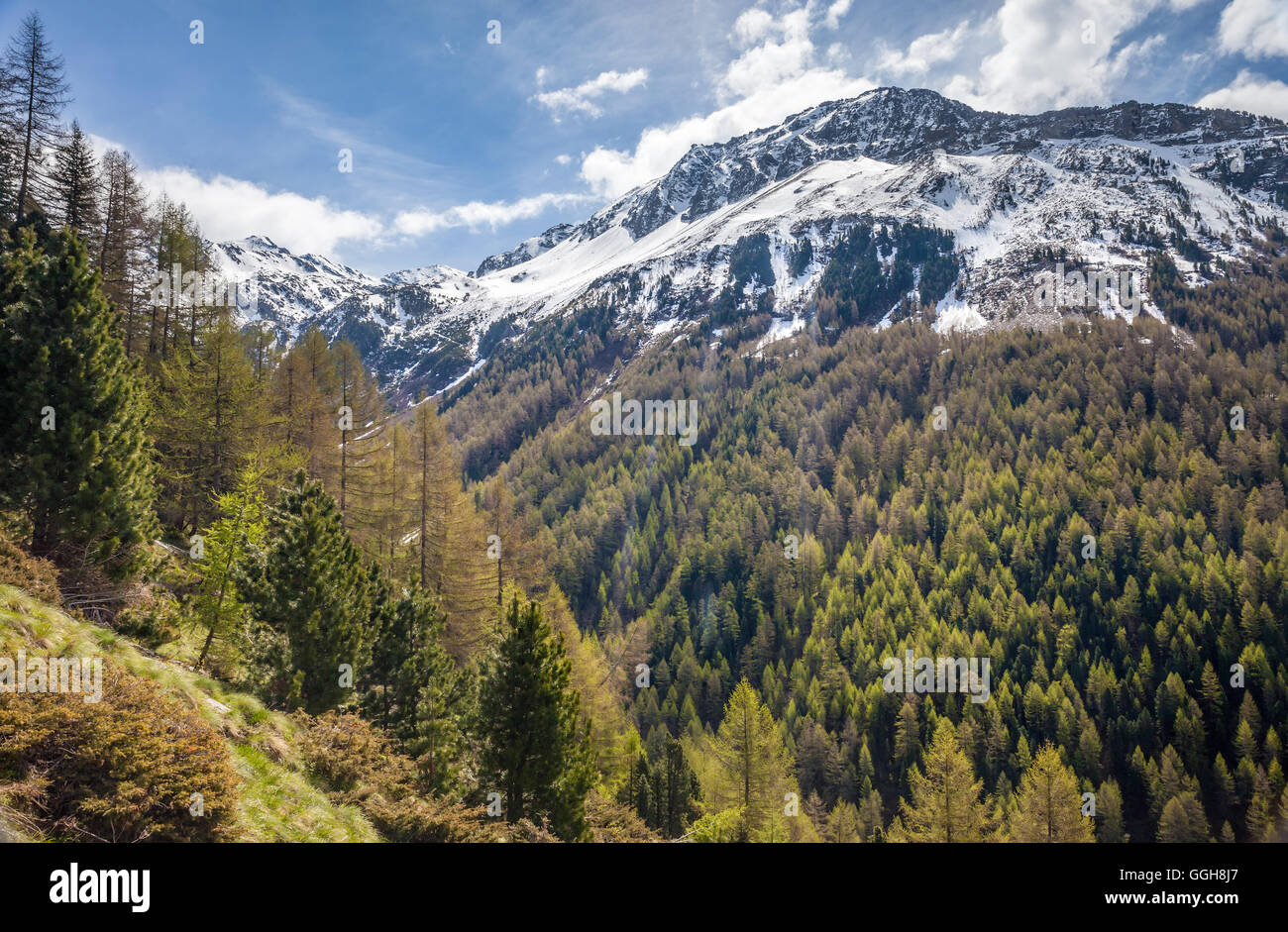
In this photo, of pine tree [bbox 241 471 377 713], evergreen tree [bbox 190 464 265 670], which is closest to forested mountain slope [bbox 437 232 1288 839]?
pine tree [bbox 241 471 377 713]

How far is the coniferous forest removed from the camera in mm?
15883

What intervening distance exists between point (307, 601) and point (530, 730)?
8.66m

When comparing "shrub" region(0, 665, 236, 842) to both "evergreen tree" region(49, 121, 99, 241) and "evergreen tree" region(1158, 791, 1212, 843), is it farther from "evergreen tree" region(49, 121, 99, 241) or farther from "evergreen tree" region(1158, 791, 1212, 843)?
"evergreen tree" region(1158, 791, 1212, 843)

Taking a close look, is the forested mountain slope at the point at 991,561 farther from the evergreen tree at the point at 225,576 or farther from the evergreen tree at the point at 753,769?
the evergreen tree at the point at 225,576

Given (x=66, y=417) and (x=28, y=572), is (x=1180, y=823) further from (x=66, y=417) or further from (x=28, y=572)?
(x=66, y=417)

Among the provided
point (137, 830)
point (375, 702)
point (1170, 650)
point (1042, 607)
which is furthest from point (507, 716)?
point (1170, 650)

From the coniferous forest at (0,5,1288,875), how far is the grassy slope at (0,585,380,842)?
142 mm

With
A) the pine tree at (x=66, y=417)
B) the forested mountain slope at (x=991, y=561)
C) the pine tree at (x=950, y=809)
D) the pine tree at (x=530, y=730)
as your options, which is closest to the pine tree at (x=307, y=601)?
the pine tree at (x=66, y=417)

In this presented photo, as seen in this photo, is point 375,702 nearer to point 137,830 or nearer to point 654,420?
point 137,830

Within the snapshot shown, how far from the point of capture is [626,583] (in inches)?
4759

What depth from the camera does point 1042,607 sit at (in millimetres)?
95750

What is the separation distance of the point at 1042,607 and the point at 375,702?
346 ft
